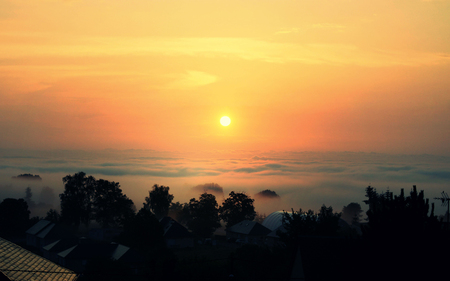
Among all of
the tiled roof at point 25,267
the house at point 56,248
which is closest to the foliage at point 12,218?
the house at point 56,248

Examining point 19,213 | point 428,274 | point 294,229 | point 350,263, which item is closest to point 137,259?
point 294,229

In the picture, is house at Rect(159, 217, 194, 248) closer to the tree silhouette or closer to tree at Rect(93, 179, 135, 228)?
tree at Rect(93, 179, 135, 228)

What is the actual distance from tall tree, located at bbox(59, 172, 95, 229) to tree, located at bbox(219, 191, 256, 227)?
142 ft

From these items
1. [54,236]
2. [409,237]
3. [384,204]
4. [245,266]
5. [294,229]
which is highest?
[384,204]

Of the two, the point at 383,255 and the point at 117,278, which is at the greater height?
the point at 383,255

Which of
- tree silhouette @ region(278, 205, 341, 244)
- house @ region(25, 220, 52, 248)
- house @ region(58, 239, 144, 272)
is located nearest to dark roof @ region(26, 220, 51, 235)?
house @ region(25, 220, 52, 248)

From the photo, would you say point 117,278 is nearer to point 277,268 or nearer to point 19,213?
point 277,268

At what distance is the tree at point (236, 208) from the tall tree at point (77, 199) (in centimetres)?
4338

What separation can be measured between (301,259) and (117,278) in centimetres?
2265

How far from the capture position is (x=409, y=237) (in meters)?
28.1

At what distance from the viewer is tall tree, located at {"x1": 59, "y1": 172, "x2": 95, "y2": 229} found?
5236 inches

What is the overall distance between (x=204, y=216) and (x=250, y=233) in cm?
1853

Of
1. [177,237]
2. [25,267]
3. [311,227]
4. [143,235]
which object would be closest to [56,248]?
[143,235]

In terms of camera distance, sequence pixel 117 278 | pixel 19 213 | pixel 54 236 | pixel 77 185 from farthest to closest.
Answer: pixel 77 185, pixel 19 213, pixel 54 236, pixel 117 278
